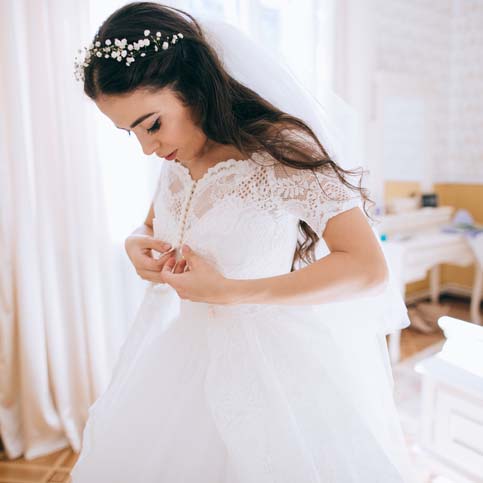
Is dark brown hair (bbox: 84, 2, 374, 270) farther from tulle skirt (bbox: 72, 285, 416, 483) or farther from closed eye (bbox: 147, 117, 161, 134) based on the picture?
tulle skirt (bbox: 72, 285, 416, 483)

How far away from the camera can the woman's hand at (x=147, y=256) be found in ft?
3.14

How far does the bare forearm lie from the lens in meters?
0.76

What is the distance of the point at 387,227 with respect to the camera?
10.1ft

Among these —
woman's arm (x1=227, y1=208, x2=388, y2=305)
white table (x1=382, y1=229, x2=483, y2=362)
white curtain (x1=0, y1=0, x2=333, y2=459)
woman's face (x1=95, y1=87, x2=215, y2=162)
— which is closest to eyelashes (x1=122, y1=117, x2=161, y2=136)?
woman's face (x1=95, y1=87, x2=215, y2=162)

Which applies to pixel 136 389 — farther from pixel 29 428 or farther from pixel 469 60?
pixel 469 60

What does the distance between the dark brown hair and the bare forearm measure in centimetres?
16

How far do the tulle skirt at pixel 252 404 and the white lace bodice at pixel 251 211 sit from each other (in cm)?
13

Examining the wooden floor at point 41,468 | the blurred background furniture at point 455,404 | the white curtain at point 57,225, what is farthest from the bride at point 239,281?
the wooden floor at point 41,468

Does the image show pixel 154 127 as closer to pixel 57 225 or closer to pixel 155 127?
pixel 155 127

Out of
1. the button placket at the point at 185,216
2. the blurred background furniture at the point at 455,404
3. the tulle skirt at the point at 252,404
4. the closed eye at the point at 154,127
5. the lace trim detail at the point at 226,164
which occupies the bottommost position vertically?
the blurred background furniture at the point at 455,404

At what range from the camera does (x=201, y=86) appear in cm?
87

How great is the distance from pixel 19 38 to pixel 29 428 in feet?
5.30

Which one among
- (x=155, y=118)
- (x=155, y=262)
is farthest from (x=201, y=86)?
(x=155, y=262)

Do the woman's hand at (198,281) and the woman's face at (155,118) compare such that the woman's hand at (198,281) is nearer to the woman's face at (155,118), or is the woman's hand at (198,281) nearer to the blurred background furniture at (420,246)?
the woman's face at (155,118)
